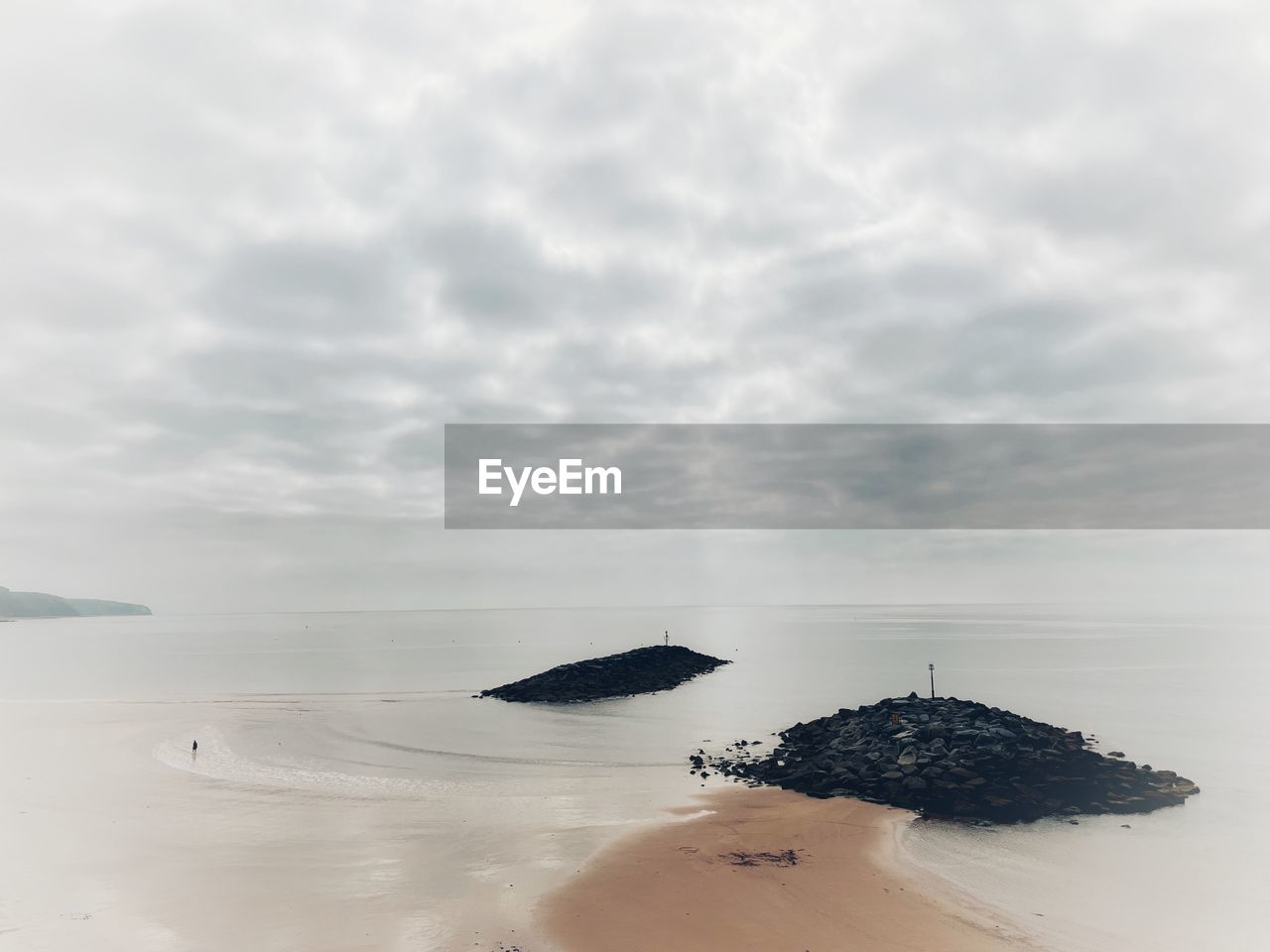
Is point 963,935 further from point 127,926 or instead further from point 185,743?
point 185,743

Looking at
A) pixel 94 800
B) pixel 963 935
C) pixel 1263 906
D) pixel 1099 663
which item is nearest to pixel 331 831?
pixel 94 800

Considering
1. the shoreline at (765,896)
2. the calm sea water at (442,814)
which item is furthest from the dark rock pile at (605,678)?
the shoreline at (765,896)

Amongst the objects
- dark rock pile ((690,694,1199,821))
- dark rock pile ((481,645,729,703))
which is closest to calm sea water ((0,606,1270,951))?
dark rock pile ((690,694,1199,821))

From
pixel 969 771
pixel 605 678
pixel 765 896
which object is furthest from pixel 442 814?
pixel 605 678

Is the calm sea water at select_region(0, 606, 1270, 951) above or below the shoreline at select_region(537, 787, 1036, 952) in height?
below

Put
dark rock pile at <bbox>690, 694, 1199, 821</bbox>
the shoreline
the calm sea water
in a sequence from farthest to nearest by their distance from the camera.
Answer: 1. dark rock pile at <bbox>690, 694, 1199, 821</bbox>
2. the calm sea water
3. the shoreline

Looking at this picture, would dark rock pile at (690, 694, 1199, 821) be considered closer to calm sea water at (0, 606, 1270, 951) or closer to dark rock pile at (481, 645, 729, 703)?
calm sea water at (0, 606, 1270, 951)
